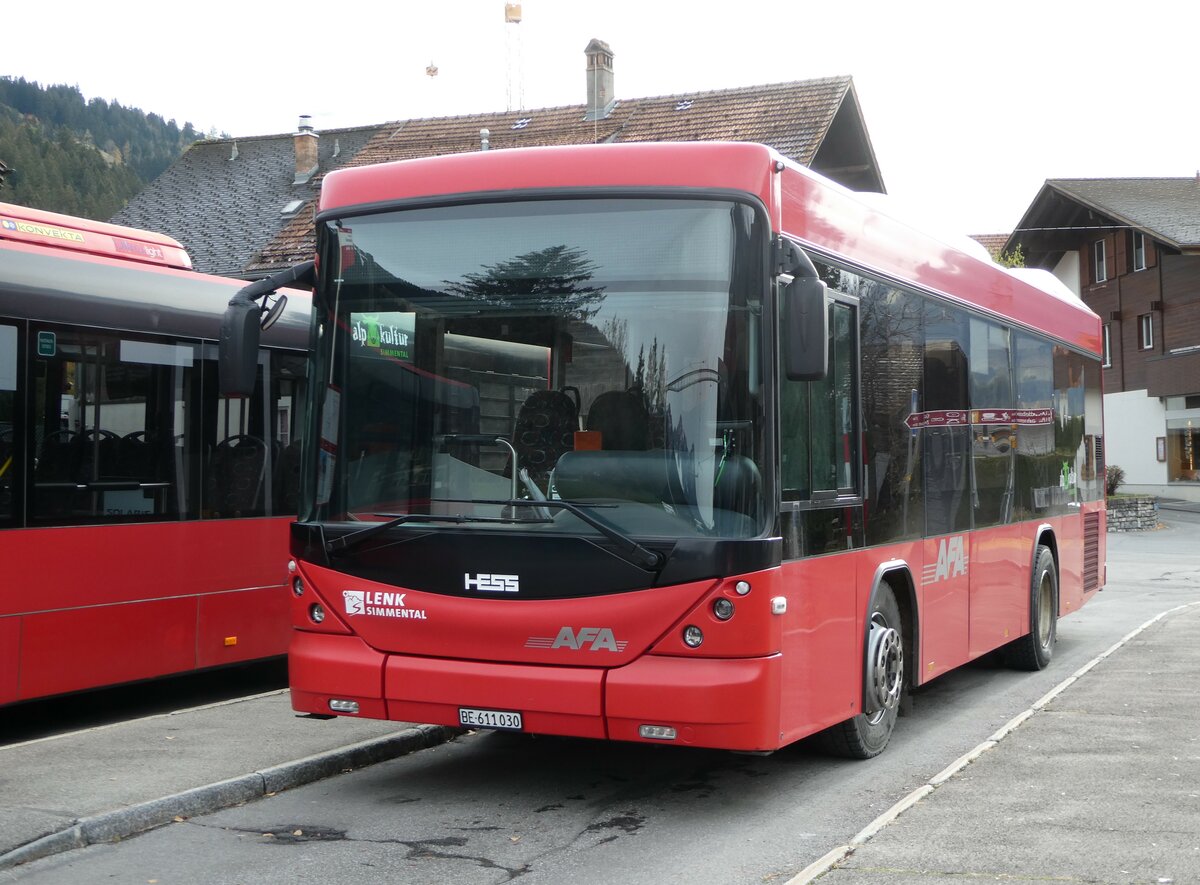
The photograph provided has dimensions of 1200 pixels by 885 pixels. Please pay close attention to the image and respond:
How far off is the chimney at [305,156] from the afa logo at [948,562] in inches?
1237

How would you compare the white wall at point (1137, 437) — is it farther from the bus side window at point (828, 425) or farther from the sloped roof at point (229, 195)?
the bus side window at point (828, 425)

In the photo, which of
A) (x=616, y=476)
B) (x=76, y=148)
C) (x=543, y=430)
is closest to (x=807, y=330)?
(x=616, y=476)

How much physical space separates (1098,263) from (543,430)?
51374 mm

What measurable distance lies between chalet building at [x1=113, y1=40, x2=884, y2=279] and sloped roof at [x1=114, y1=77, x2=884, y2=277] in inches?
1.4

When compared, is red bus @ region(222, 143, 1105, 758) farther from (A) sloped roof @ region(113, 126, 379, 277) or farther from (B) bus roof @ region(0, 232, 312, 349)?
(A) sloped roof @ region(113, 126, 379, 277)

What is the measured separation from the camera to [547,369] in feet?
21.2

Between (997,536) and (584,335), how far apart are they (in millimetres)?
5170

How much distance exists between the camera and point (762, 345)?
638cm

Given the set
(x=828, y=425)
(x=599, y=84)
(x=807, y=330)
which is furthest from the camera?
(x=599, y=84)

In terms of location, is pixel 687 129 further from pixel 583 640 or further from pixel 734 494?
pixel 583 640

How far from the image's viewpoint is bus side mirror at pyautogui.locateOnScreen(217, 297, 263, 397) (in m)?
6.87

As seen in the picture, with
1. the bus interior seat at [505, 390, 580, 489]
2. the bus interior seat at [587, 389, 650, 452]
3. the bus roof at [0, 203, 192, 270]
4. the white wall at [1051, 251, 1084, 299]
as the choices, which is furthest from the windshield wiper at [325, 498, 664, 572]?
the white wall at [1051, 251, 1084, 299]

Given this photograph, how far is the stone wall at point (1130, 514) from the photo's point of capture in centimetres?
3794

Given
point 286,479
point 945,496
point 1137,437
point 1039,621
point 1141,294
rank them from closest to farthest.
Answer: point 945,496
point 286,479
point 1039,621
point 1141,294
point 1137,437
